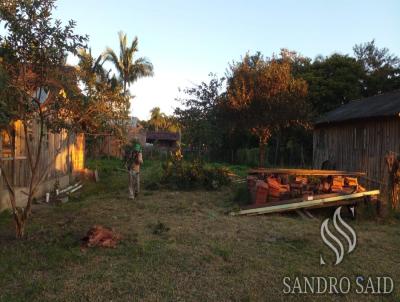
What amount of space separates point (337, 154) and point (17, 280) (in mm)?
16664

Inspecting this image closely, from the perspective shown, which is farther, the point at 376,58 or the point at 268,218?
the point at 376,58

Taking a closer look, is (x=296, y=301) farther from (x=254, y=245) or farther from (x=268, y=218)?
(x=268, y=218)

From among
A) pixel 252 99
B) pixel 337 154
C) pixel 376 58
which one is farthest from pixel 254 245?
pixel 376 58

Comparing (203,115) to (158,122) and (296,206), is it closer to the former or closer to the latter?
(296,206)

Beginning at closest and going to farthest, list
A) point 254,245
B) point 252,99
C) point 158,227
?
point 254,245 < point 158,227 < point 252,99

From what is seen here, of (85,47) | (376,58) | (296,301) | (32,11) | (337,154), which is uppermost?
(376,58)

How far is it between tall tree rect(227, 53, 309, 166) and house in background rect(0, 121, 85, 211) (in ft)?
27.2

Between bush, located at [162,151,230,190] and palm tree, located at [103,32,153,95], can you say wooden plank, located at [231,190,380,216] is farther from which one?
palm tree, located at [103,32,153,95]

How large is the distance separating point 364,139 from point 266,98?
20.9ft

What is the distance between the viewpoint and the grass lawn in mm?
4969

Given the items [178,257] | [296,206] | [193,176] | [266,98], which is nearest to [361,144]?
[266,98]

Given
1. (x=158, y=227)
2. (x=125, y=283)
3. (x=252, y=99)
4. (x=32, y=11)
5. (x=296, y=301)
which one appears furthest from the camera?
(x=252, y=99)

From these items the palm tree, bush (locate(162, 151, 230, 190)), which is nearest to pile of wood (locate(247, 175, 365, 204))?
bush (locate(162, 151, 230, 190))

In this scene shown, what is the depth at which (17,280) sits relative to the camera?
520cm
